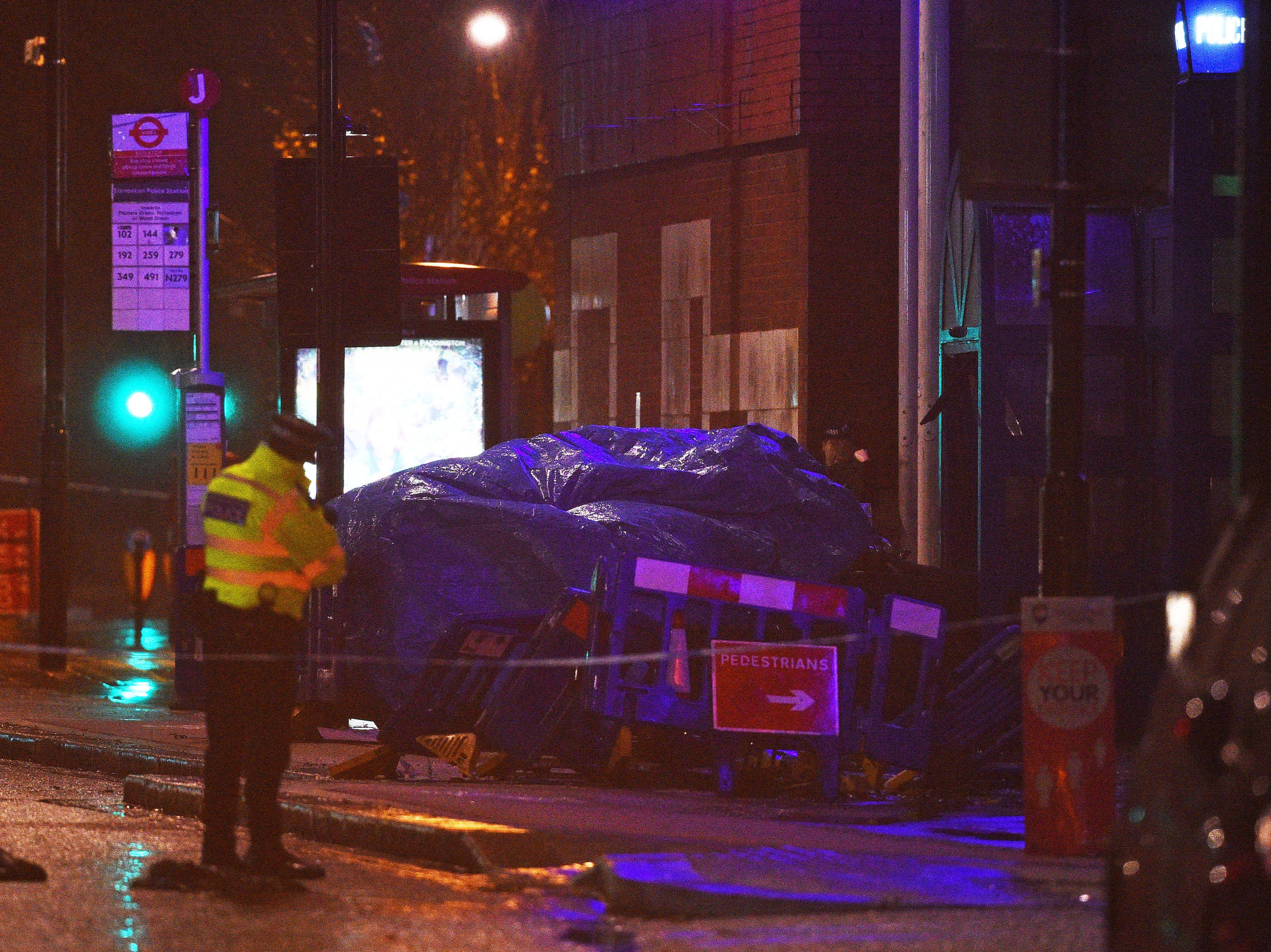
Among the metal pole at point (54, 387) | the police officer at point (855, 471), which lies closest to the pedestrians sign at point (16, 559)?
the metal pole at point (54, 387)

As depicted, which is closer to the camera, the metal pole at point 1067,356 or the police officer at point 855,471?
the metal pole at point 1067,356

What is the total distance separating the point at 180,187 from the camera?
16469 mm

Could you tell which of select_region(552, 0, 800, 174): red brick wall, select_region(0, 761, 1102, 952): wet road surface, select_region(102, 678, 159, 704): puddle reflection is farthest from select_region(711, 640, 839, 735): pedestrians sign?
select_region(552, 0, 800, 174): red brick wall

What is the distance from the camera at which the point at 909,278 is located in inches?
629

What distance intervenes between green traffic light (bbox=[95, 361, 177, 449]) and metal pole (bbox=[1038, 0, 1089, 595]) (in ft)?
56.8

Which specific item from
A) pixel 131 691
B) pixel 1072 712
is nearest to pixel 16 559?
pixel 131 691

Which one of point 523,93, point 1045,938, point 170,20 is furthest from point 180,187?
point 170,20

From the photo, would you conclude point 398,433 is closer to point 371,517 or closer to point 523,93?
point 371,517

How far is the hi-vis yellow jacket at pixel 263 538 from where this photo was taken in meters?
8.48

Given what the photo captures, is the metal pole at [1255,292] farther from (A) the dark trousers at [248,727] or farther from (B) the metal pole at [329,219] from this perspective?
(B) the metal pole at [329,219]

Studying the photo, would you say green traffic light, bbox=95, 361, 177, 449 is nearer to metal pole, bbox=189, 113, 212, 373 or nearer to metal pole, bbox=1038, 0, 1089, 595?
metal pole, bbox=189, 113, 212, 373

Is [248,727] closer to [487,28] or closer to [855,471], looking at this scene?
[855,471]

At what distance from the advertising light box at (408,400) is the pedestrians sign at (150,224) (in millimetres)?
1871

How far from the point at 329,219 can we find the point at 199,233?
2570mm
